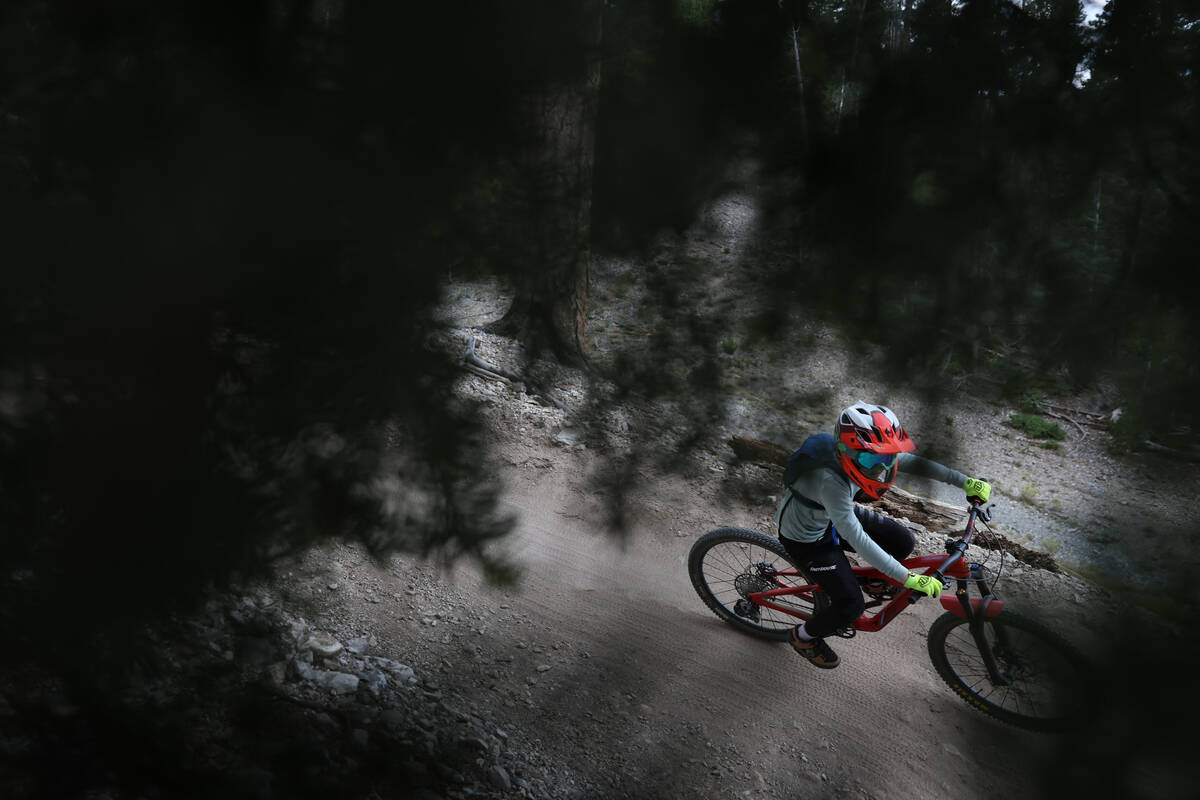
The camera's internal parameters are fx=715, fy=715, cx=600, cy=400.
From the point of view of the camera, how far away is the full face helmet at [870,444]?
11.1ft

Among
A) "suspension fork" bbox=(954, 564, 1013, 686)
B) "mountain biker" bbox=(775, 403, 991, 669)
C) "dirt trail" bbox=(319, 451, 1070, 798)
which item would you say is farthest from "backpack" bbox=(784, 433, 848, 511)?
"dirt trail" bbox=(319, 451, 1070, 798)

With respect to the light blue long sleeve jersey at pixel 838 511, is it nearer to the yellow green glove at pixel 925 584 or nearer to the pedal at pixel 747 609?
the yellow green glove at pixel 925 584

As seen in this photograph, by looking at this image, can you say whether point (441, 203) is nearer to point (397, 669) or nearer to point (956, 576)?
point (397, 669)

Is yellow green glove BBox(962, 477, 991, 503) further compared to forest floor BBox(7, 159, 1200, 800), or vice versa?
yellow green glove BBox(962, 477, 991, 503)

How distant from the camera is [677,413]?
2.93m

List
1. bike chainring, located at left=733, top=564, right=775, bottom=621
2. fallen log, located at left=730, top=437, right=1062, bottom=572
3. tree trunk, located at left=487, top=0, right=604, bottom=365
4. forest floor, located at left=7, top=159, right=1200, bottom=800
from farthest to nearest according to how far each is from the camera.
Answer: fallen log, located at left=730, top=437, right=1062, bottom=572 → bike chainring, located at left=733, top=564, right=775, bottom=621 → tree trunk, located at left=487, top=0, right=604, bottom=365 → forest floor, located at left=7, top=159, right=1200, bottom=800

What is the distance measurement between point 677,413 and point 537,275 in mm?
820

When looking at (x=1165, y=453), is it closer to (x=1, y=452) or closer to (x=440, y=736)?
(x=440, y=736)

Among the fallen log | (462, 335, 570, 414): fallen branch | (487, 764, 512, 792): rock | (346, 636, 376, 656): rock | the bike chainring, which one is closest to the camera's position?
(462, 335, 570, 414): fallen branch

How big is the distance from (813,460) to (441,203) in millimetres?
2454

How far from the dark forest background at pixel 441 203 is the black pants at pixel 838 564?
6.67 feet

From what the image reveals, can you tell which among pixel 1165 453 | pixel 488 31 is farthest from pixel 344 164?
pixel 1165 453

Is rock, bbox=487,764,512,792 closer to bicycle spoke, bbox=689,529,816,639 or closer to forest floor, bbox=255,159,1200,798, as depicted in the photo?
forest floor, bbox=255,159,1200,798

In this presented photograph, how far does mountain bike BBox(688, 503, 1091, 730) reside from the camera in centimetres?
364
